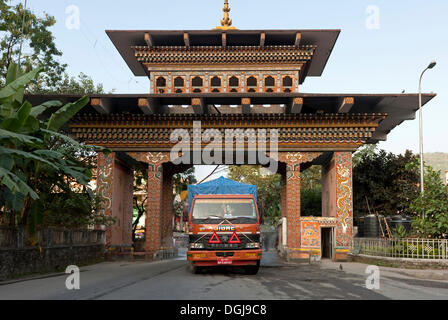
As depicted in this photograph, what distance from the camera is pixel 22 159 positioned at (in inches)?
489

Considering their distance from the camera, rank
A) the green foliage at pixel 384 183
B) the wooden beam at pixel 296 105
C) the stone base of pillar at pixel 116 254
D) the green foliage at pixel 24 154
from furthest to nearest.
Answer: the green foliage at pixel 384 183 < the stone base of pillar at pixel 116 254 < the wooden beam at pixel 296 105 < the green foliage at pixel 24 154

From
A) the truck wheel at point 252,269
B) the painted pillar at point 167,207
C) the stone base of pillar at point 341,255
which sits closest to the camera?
the truck wheel at point 252,269

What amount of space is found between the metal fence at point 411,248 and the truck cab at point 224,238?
6.70m

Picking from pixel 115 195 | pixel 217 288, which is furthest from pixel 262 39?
pixel 217 288

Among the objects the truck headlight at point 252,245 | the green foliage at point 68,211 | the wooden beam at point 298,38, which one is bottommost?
the truck headlight at point 252,245

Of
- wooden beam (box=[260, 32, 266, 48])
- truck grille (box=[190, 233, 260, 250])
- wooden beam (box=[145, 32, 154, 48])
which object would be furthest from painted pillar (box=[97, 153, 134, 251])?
wooden beam (box=[260, 32, 266, 48])

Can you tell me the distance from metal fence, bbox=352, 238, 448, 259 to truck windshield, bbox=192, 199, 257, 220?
22.9 feet

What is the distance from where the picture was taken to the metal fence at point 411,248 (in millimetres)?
15761

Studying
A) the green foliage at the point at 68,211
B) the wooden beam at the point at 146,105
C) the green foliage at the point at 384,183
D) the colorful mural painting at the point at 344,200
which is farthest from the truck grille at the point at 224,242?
the green foliage at the point at 384,183

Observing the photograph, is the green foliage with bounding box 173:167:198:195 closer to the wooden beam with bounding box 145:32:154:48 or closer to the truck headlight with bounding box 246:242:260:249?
the wooden beam with bounding box 145:32:154:48

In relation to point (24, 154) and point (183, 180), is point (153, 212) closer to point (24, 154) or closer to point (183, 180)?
point (24, 154)

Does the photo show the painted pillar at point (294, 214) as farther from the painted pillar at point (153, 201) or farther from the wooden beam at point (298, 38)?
the wooden beam at point (298, 38)
